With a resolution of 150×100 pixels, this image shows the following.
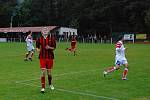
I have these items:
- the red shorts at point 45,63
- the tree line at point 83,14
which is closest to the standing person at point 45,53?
the red shorts at point 45,63

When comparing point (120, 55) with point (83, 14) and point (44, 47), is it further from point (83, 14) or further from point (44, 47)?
point (83, 14)

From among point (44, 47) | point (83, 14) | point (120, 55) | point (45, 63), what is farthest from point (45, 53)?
point (83, 14)

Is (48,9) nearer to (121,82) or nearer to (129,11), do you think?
(129,11)

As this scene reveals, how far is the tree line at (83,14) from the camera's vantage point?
289ft

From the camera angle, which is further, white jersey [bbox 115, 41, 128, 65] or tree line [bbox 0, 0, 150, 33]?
tree line [bbox 0, 0, 150, 33]

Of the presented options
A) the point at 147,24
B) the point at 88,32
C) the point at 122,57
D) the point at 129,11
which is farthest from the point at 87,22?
the point at 122,57

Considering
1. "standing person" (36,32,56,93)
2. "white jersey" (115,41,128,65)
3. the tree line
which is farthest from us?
the tree line

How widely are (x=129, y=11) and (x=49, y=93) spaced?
258ft

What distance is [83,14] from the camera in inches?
3772

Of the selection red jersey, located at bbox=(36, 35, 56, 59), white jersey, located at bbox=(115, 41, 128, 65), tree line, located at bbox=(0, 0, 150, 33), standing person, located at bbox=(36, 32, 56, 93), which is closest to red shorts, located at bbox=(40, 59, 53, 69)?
standing person, located at bbox=(36, 32, 56, 93)

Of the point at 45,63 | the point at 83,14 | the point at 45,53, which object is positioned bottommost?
the point at 45,63

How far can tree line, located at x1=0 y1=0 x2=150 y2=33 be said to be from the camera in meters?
88.0

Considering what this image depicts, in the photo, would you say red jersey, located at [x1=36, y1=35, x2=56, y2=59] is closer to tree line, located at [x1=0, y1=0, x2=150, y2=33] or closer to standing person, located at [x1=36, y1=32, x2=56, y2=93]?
standing person, located at [x1=36, y1=32, x2=56, y2=93]

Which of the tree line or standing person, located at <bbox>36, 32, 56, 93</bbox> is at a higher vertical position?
the tree line
